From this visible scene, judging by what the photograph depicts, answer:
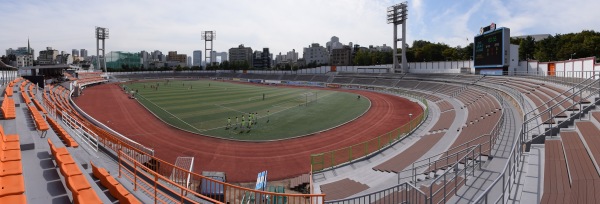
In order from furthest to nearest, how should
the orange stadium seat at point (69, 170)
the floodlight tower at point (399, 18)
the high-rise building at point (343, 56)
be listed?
1. the high-rise building at point (343, 56)
2. the floodlight tower at point (399, 18)
3. the orange stadium seat at point (69, 170)

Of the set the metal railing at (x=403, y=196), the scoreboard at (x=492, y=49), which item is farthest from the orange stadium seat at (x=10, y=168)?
the scoreboard at (x=492, y=49)

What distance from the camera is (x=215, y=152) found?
2245 cm

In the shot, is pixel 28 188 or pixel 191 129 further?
pixel 191 129

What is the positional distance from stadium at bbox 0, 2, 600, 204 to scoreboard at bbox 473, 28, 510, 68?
160 mm

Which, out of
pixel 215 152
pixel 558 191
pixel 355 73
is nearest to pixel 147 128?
pixel 215 152

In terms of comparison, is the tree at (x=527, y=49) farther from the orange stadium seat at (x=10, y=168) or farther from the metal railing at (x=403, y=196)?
the orange stadium seat at (x=10, y=168)

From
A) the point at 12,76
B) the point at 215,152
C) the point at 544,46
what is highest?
the point at 544,46

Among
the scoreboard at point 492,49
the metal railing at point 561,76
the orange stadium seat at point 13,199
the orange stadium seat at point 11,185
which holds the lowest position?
the orange stadium seat at point 13,199

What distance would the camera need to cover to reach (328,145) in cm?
2439

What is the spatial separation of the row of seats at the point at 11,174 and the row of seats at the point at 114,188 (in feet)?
4.93

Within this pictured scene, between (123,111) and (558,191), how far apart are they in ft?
137

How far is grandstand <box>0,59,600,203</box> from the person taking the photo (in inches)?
287

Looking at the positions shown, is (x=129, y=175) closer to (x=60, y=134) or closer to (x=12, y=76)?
(x=60, y=134)

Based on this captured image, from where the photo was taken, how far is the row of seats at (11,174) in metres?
5.73
